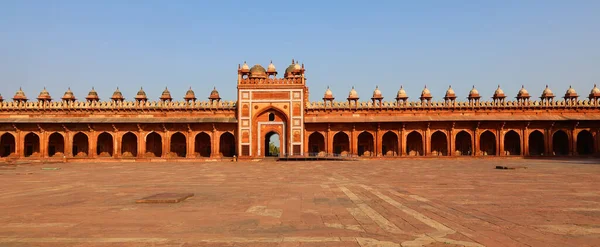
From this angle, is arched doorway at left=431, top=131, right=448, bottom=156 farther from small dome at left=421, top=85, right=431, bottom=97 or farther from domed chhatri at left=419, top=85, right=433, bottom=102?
small dome at left=421, top=85, right=431, bottom=97

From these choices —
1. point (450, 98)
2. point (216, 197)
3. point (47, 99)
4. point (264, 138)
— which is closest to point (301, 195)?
point (216, 197)

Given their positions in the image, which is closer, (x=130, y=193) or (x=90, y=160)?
(x=130, y=193)

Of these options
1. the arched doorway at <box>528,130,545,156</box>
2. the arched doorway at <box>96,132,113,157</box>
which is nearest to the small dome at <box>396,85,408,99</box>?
the arched doorway at <box>528,130,545,156</box>

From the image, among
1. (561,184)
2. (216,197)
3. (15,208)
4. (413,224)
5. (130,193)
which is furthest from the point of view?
(561,184)

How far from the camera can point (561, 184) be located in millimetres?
12414

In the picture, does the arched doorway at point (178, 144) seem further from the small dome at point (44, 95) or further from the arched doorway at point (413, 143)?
the arched doorway at point (413, 143)

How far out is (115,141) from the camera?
38625 millimetres

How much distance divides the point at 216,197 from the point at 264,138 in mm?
28503

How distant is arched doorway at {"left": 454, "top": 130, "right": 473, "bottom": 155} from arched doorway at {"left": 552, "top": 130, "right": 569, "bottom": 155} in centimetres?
731

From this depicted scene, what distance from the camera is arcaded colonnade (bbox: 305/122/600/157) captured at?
123 ft

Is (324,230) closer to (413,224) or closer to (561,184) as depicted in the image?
(413,224)

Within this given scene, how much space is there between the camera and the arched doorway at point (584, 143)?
38844mm

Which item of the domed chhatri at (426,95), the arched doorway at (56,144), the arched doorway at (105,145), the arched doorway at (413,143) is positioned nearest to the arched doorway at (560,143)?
the domed chhatri at (426,95)

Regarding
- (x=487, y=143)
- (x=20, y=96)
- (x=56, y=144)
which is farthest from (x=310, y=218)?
(x=20, y=96)
